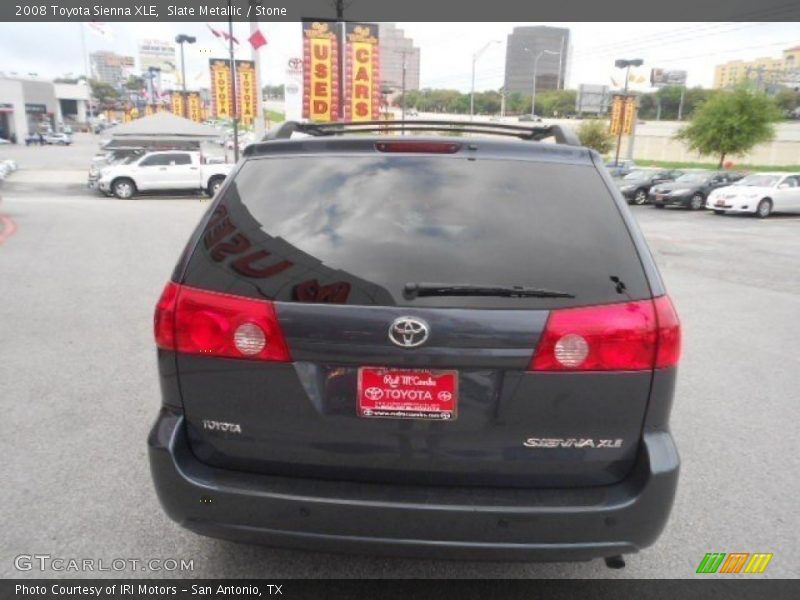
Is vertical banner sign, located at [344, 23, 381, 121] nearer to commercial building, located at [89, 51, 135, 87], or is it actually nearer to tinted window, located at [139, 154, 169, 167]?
tinted window, located at [139, 154, 169, 167]

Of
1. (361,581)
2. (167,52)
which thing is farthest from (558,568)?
(167,52)

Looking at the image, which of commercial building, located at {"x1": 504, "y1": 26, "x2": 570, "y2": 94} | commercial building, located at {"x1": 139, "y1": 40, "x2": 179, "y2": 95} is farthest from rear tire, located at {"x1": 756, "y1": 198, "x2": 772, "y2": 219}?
commercial building, located at {"x1": 139, "y1": 40, "x2": 179, "y2": 95}

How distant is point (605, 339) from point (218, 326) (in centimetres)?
133

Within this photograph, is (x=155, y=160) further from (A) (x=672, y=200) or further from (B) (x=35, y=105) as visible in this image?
(B) (x=35, y=105)

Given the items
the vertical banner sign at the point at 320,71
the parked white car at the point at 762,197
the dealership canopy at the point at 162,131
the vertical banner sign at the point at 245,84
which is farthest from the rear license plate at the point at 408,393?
the dealership canopy at the point at 162,131

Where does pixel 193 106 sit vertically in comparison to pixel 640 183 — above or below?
above

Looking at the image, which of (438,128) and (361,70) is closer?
(438,128)

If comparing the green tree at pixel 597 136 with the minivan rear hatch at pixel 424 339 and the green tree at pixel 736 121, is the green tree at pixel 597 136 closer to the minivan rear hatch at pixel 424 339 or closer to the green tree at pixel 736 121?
the green tree at pixel 736 121

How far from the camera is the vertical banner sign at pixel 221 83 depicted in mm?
30562

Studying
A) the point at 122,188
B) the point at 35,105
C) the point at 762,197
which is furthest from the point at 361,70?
the point at 35,105

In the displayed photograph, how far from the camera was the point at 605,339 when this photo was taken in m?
2.10

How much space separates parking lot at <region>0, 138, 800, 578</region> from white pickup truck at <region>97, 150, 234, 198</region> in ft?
49.8

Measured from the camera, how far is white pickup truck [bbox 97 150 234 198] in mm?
24547

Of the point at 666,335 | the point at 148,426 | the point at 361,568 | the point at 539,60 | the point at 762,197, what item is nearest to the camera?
the point at 666,335
